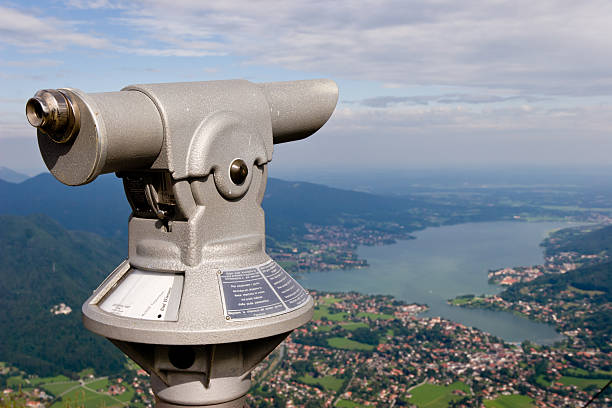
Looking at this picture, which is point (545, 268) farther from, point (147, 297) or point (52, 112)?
point (52, 112)

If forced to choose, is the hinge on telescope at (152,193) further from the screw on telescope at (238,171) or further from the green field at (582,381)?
the green field at (582,381)

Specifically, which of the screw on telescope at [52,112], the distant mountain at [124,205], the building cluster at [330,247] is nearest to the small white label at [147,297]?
the screw on telescope at [52,112]

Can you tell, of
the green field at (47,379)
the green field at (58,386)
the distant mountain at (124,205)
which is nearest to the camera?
the green field at (58,386)

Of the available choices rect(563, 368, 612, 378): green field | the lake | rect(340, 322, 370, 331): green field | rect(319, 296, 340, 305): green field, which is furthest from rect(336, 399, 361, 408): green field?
rect(319, 296, 340, 305): green field

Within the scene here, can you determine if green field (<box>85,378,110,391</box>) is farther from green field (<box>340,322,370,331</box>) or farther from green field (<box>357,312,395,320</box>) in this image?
green field (<box>357,312,395,320</box>)

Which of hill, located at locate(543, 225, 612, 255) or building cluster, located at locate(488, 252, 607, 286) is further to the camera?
hill, located at locate(543, 225, 612, 255)

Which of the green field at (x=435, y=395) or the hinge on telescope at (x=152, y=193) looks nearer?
the hinge on telescope at (x=152, y=193)
